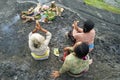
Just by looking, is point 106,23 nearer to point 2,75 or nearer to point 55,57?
point 55,57

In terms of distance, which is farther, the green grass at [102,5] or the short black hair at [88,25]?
the green grass at [102,5]

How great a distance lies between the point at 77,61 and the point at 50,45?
2.08 meters

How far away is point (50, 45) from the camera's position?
27.0ft

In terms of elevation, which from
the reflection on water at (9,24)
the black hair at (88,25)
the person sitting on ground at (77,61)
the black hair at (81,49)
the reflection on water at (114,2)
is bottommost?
the reflection on water at (114,2)

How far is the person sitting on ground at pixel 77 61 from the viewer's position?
600cm

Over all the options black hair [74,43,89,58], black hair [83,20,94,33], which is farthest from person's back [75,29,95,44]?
black hair [74,43,89,58]

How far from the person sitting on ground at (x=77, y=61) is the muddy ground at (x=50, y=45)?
1.35 feet

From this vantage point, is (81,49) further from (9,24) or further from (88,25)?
(9,24)

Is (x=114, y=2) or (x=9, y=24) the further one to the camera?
(x=114, y=2)

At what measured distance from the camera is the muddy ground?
287 inches

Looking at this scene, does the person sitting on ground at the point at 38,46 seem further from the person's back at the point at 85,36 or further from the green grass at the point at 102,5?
the green grass at the point at 102,5

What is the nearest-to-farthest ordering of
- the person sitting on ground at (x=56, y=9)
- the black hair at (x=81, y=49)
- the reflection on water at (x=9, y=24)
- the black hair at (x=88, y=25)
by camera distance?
the black hair at (x=81, y=49), the black hair at (x=88, y=25), the reflection on water at (x=9, y=24), the person sitting on ground at (x=56, y=9)

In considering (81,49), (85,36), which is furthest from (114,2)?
(81,49)

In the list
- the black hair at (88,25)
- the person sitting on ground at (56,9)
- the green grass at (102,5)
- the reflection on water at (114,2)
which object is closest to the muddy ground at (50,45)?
the person sitting on ground at (56,9)
